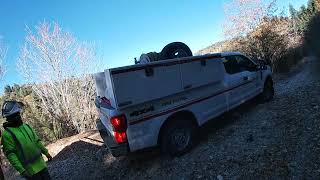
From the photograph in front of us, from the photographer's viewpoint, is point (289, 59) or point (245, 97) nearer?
point (245, 97)

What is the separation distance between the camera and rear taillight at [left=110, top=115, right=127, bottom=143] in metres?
5.94

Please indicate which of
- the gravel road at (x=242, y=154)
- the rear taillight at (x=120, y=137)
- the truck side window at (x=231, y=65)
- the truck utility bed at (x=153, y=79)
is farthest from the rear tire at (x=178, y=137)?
the truck side window at (x=231, y=65)

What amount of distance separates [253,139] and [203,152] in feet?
3.56

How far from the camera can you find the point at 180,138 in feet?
23.0

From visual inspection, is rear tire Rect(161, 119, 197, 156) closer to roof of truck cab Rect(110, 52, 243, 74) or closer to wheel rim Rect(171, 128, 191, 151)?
wheel rim Rect(171, 128, 191, 151)

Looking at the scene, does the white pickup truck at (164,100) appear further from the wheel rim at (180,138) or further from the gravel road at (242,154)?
the gravel road at (242,154)

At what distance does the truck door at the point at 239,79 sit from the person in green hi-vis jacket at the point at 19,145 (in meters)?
4.87

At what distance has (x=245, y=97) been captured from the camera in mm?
8977

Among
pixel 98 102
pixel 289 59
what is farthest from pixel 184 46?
pixel 289 59

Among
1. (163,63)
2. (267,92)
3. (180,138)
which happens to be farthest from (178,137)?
(267,92)

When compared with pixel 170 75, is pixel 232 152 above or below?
below

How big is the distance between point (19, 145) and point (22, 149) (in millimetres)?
73

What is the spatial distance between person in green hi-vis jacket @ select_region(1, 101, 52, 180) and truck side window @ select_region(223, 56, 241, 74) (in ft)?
16.4

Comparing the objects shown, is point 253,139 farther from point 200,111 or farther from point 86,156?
point 86,156
